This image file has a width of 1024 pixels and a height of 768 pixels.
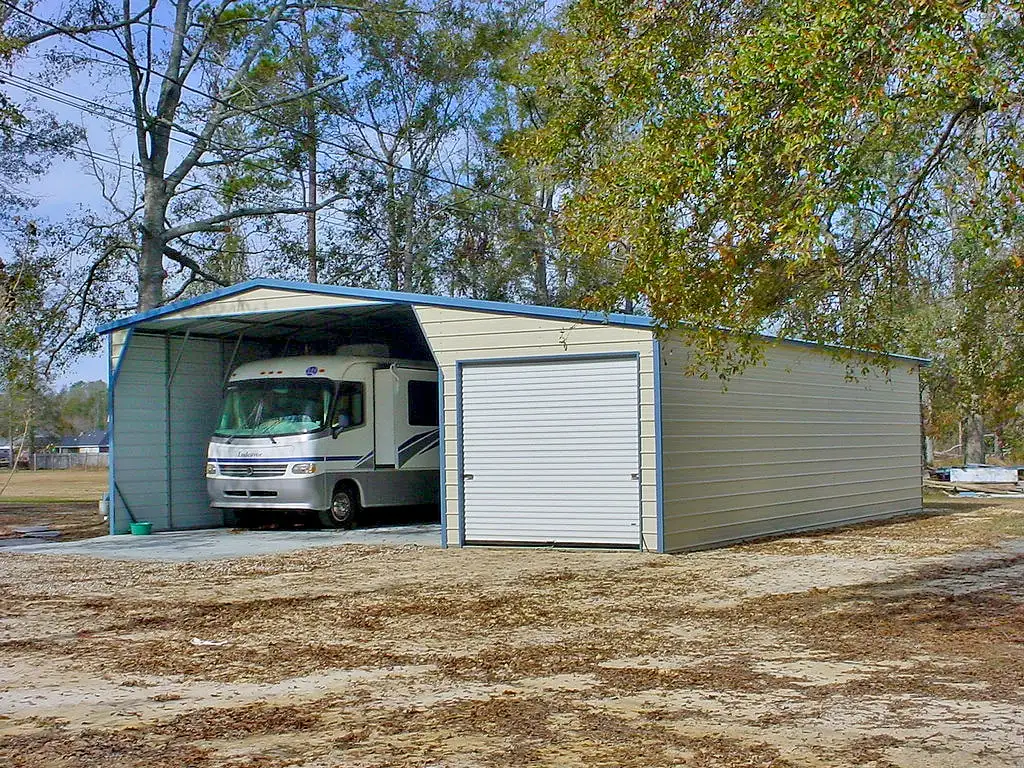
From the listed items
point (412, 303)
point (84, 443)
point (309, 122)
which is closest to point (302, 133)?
point (309, 122)

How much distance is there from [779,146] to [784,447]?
1011 centimetres

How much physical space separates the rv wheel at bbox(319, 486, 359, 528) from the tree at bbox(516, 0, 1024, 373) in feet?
28.0

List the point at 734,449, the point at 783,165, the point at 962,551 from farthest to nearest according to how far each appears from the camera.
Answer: the point at 734,449 < the point at 962,551 < the point at 783,165

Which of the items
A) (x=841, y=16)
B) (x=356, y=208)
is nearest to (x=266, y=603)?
(x=841, y=16)

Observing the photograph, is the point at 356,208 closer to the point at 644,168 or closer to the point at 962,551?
the point at 962,551

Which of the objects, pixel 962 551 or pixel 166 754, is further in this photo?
pixel 962 551

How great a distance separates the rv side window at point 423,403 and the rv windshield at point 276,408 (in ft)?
5.44

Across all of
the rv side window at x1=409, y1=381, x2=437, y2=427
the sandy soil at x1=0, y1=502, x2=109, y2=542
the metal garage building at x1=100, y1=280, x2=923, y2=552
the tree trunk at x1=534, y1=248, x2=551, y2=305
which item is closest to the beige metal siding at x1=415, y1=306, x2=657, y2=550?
the metal garage building at x1=100, y1=280, x2=923, y2=552

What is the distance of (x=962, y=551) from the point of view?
15156mm

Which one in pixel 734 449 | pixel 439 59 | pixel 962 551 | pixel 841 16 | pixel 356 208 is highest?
pixel 439 59

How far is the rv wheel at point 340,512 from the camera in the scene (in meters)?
18.3

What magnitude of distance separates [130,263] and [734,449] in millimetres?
16882

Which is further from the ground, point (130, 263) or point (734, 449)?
point (130, 263)

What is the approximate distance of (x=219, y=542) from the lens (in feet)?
55.4
